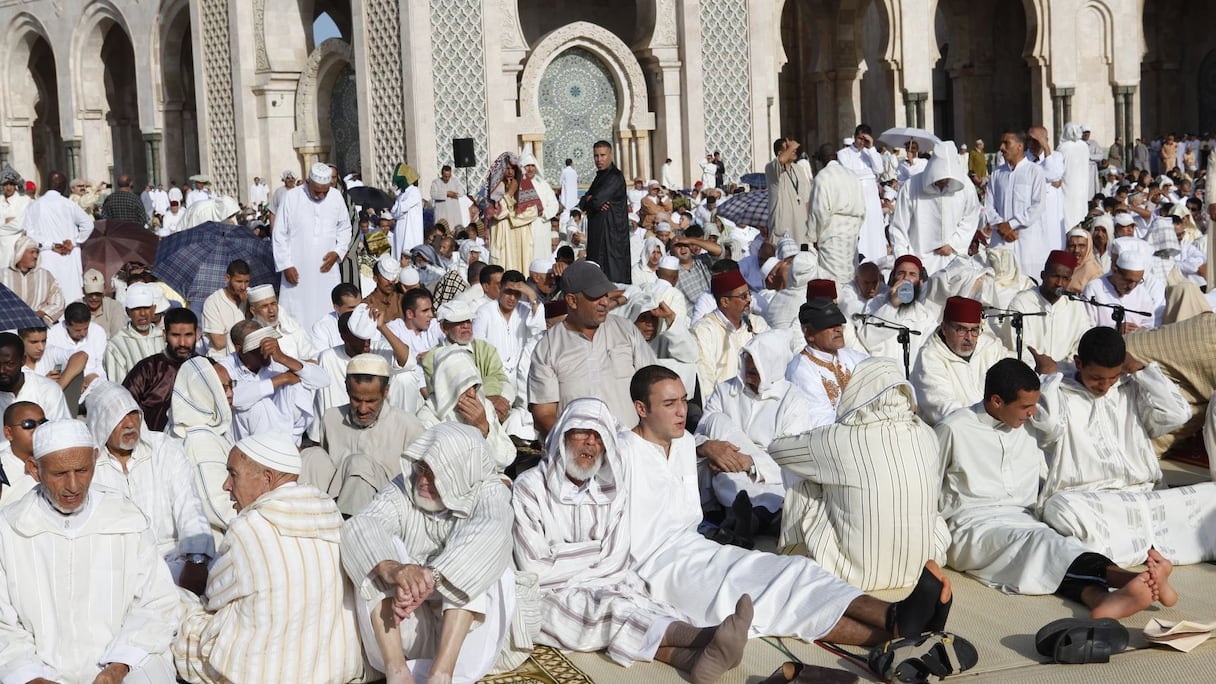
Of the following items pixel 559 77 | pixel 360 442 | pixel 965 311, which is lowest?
pixel 360 442

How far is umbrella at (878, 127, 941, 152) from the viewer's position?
15.9 m

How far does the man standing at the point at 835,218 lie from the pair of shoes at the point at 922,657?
18.2 feet

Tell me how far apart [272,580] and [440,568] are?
0.44 m

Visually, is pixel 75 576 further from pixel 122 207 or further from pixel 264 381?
pixel 122 207

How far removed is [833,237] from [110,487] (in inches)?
234

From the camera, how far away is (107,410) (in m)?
4.58

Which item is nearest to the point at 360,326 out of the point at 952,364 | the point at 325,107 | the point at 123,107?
the point at 952,364

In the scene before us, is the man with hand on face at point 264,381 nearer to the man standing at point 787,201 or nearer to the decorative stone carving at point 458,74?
the man standing at point 787,201

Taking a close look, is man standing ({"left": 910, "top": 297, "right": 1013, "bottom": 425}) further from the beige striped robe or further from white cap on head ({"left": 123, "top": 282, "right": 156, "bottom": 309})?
white cap on head ({"left": 123, "top": 282, "right": 156, "bottom": 309})

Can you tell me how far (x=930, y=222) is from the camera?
936 centimetres

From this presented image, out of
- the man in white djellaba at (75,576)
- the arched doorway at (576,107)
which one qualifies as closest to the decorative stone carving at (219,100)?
the arched doorway at (576,107)

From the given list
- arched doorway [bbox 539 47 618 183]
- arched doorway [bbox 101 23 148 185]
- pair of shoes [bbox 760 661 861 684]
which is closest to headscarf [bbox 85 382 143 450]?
pair of shoes [bbox 760 661 861 684]

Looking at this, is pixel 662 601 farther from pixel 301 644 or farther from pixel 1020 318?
pixel 1020 318

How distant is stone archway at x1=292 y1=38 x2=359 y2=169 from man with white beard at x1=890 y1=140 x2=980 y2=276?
10.8m
